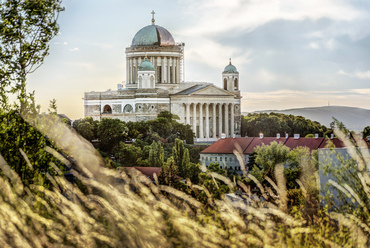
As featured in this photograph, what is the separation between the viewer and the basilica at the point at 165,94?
86.0m

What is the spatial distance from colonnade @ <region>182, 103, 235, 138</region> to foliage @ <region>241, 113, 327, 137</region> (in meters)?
2.96

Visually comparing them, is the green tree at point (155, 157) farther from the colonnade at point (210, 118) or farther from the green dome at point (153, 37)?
the green dome at point (153, 37)

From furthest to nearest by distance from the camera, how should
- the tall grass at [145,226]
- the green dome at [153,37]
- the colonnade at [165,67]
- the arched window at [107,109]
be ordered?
the green dome at [153,37] < the colonnade at [165,67] < the arched window at [107,109] < the tall grass at [145,226]

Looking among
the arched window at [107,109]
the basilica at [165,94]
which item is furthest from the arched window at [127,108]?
the arched window at [107,109]

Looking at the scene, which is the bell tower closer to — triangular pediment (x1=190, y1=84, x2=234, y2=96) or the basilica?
the basilica

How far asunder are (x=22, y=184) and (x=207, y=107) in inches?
3081

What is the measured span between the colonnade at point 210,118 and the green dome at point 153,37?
12007mm

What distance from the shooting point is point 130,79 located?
318 feet

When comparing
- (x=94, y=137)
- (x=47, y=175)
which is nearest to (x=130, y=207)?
(x=47, y=175)

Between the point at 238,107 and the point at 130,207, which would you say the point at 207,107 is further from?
the point at 130,207

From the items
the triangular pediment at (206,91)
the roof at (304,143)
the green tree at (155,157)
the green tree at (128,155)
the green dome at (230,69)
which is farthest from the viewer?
the green dome at (230,69)

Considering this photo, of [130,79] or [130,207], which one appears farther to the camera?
[130,79]

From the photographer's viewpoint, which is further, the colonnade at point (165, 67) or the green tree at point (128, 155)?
the colonnade at point (165, 67)

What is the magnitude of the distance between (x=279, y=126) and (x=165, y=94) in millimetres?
14535
